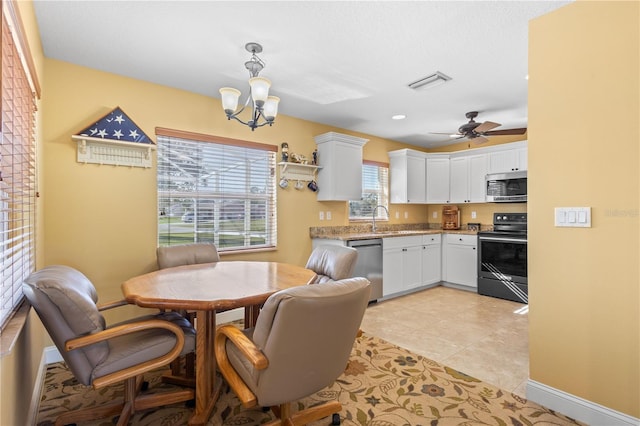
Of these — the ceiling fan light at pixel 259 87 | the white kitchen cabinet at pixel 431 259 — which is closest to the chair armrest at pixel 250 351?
the ceiling fan light at pixel 259 87

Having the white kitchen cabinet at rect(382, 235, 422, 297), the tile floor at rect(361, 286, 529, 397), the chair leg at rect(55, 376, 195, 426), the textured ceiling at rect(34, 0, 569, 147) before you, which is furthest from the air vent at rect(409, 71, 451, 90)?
the chair leg at rect(55, 376, 195, 426)

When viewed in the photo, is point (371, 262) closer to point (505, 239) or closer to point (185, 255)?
point (505, 239)

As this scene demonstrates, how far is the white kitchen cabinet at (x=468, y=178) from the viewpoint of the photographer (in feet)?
16.6

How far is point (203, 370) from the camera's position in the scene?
186cm

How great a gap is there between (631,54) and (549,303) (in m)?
1.43

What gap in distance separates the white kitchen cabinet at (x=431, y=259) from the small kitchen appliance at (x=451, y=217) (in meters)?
0.59

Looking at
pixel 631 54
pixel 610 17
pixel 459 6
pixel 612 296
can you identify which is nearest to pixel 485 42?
pixel 459 6

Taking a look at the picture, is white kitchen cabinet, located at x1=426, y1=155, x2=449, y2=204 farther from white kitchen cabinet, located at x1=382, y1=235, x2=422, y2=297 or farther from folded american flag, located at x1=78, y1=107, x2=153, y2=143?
folded american flag, located at x1=78, y1=107, x2=153, y2=143

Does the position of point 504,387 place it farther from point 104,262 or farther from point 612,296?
point 104,262

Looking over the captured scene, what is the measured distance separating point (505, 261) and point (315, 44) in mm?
3788

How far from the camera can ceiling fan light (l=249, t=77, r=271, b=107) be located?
85.5 inches

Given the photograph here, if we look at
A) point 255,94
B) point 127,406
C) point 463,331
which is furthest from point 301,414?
point 463,331

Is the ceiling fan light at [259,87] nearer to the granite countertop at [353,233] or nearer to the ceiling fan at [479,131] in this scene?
the granite countertop at [353,233]

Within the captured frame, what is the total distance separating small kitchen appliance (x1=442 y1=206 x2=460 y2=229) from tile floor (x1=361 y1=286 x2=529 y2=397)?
1352 mm
